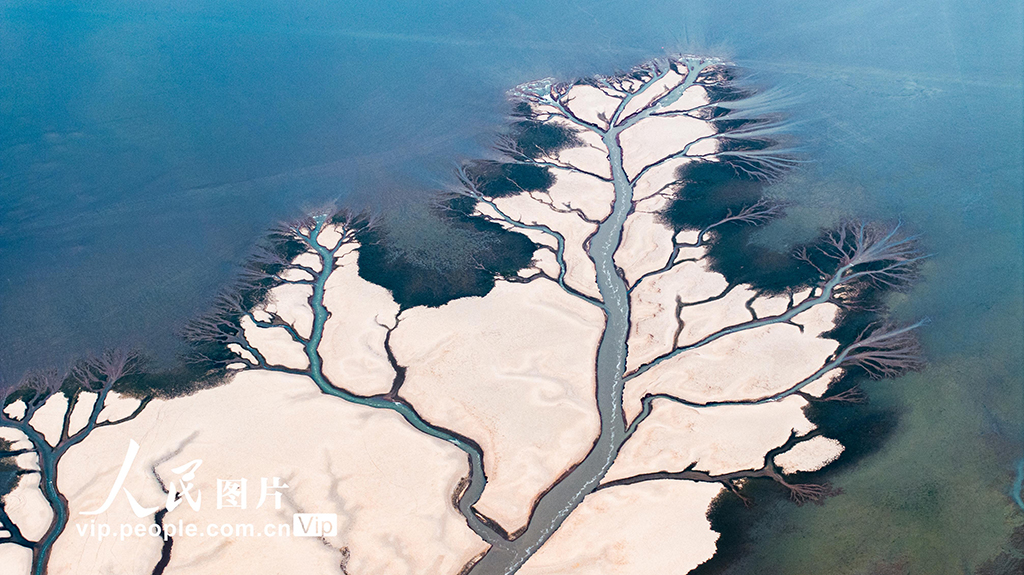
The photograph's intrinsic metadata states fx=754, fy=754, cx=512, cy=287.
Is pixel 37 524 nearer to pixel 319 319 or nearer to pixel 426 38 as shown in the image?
pixel 319 319

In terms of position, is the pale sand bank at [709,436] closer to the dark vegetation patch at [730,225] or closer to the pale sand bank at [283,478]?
the pale sand bank at [283,478]

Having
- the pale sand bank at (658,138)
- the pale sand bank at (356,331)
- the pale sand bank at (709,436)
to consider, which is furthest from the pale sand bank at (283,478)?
the pale sand bank at (658,138)

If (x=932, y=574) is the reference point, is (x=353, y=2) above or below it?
above

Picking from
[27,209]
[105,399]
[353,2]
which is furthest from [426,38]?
[105,399]

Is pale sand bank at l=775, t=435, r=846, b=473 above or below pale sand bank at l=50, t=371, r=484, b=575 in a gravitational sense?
below
